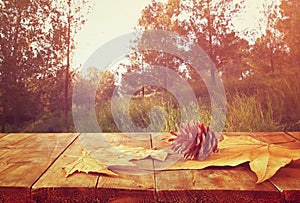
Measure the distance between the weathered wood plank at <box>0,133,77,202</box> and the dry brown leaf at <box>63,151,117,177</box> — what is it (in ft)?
0.18

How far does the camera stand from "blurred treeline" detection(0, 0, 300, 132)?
111 inches

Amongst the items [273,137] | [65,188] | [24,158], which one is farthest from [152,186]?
[273,137]

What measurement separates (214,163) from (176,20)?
6.28 metres

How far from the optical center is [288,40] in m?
6.89

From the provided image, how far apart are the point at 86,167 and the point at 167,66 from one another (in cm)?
656

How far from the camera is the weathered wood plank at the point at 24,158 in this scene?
485mm

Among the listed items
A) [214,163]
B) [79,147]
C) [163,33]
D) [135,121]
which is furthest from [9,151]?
[163,33]

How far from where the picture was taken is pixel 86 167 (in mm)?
544

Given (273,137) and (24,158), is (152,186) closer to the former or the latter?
(24,158)

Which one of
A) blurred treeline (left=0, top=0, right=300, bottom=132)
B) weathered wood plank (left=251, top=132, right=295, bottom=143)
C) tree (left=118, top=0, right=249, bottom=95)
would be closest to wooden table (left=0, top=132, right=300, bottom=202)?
weathered wood plank (left=251, top=132, right=295, bottom=143)

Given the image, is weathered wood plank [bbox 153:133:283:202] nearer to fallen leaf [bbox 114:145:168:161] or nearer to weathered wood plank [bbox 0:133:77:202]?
fallen leaf [bbox 114:145:168:161]

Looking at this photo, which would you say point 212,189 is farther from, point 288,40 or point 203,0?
point 288,40

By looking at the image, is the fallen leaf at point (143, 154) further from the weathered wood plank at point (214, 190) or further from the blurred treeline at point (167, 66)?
the blurred treeline at point (167, 66)

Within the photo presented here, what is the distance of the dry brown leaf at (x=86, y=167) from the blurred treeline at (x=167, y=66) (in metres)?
1.78
